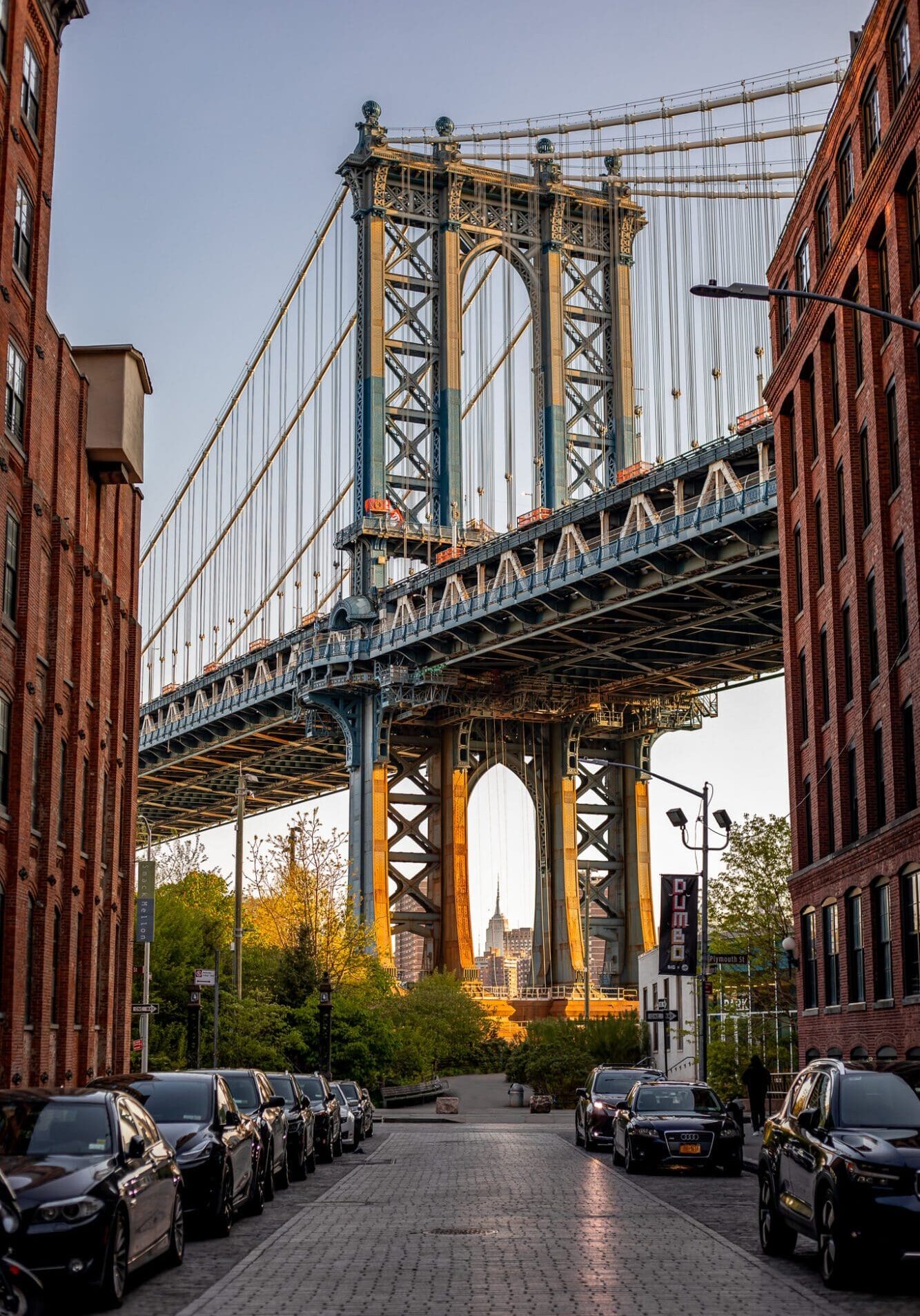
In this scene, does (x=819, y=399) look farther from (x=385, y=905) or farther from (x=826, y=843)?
(x=385, y=905)

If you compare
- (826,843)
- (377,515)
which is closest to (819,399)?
(826,843)

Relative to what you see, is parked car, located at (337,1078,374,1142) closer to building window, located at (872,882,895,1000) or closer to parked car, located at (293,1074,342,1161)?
parked car, located at (293,1074,342,1161)

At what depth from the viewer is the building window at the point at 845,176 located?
123 feet

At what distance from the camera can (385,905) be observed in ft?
271

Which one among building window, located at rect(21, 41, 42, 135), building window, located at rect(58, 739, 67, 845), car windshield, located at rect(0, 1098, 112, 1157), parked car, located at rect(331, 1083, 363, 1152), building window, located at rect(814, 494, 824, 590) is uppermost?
building window, located at rect(21, 41, 42, 135)

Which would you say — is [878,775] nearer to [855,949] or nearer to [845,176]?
[855,949]

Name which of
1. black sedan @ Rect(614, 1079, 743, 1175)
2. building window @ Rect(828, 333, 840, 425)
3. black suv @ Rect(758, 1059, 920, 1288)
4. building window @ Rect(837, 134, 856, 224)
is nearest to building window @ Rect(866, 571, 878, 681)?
building window @ Rect(828, 333, 840, 425)

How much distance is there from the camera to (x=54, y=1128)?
1420 cm

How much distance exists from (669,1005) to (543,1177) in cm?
3938

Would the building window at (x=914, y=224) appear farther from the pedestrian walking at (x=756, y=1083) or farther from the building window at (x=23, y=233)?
the building window at (x=23, y=233)

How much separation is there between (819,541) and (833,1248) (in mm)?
29023

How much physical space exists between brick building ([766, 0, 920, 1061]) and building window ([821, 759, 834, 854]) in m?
0.05

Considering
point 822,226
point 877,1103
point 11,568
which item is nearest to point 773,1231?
point 877,1103

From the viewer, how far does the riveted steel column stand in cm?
8762
